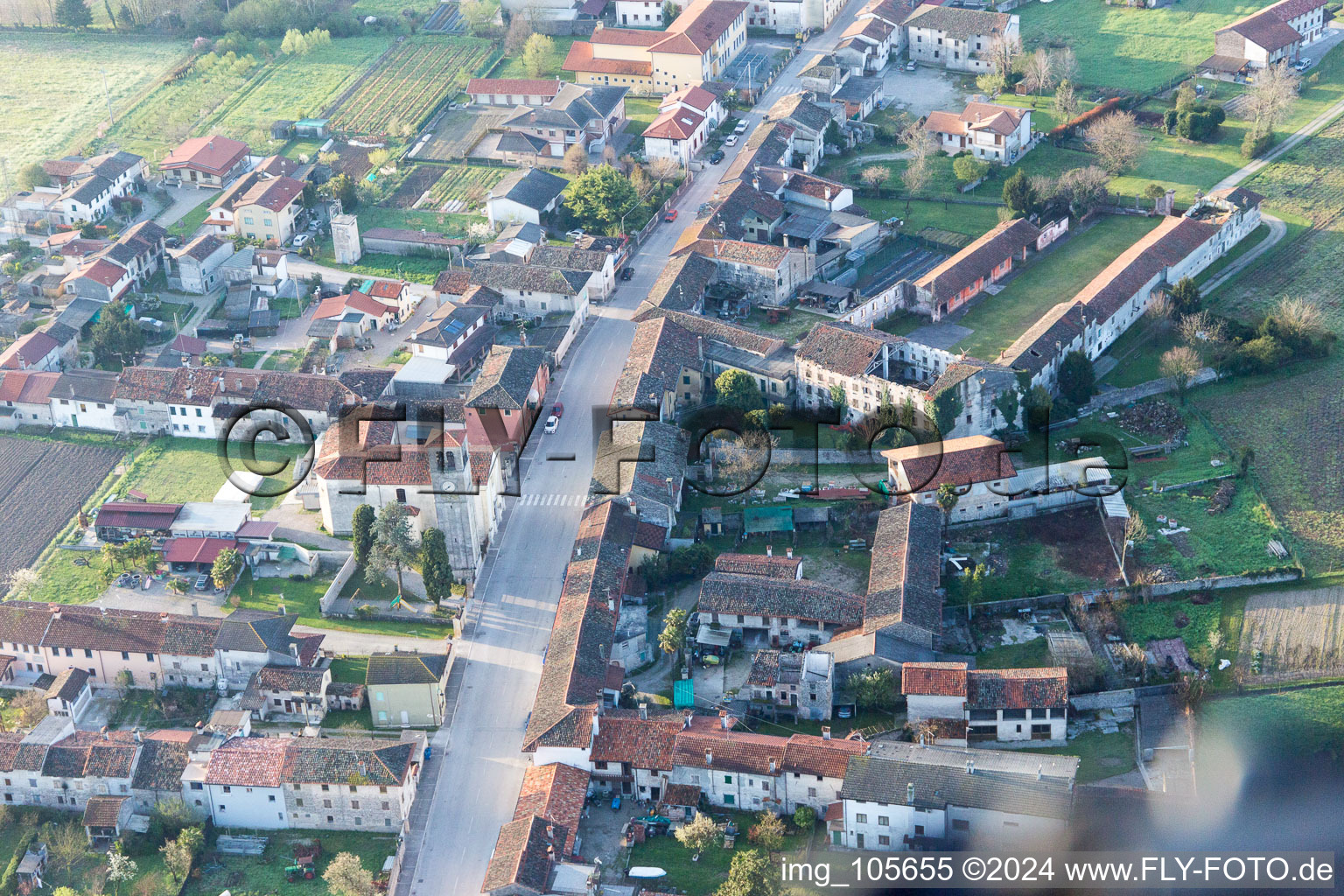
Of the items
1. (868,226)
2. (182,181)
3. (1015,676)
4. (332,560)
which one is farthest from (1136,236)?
(182,181)

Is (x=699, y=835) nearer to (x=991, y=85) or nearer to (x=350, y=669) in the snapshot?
(x=350, y=669)

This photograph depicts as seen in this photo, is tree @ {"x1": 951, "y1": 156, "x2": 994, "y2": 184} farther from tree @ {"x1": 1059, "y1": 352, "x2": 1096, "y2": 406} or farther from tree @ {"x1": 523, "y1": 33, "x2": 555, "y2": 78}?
tree @ {"x1": 523, "y1": 33, "x2": 555, "y2": 78}

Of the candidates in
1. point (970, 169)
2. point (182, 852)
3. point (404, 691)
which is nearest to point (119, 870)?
point (182, 852)

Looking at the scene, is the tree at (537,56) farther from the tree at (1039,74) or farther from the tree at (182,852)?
the tree at (182,852)

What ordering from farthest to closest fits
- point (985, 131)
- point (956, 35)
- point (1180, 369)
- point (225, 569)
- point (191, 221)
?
point (956, 35) → point (985, 131) → point (191, 221) → point (1180, 369) → point (225, 569)

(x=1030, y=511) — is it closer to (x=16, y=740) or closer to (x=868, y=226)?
(x=868, y=226)

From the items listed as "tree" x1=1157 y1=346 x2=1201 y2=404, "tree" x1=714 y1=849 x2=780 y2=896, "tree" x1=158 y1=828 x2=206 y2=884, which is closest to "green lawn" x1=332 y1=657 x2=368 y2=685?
"tree" x1=158 y1=828 x2=206 y2=884
